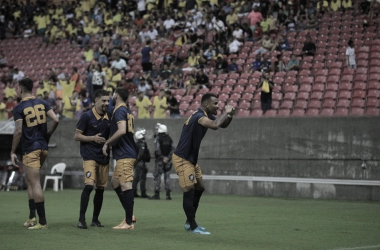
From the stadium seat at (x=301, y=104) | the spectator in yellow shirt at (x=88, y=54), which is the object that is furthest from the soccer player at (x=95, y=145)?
the spectator in yellow shirt at (x=88, y=54)

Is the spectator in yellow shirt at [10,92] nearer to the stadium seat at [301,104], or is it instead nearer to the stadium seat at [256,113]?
the stadium seat at [256,113]

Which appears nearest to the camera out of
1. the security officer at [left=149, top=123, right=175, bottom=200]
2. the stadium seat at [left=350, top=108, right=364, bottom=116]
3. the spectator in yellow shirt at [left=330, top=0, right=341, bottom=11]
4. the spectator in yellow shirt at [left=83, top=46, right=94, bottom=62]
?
the security officer at [left=149, top=123, right=175, bottom=200]

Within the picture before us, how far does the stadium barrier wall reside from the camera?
18766 millimetres

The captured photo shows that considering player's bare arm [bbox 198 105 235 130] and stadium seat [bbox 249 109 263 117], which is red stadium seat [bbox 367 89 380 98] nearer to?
stadium seat [bbox 249 109 263 117]

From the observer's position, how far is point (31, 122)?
37.1ft

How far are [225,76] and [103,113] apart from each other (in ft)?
44.4

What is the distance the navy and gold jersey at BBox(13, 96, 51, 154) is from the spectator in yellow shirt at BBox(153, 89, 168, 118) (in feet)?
39.4

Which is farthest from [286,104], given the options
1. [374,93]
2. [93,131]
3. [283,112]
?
[93,131]

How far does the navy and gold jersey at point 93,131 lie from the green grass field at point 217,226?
3.69 ft

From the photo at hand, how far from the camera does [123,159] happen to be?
11383mm

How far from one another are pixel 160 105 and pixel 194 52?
404 cm

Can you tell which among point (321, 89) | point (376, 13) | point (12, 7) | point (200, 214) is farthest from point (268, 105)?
point (12, 7)

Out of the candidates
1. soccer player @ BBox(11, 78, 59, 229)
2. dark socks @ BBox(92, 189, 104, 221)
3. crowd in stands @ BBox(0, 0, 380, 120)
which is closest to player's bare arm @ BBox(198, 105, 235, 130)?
dark socks @ BBox(92, 189, 104, 221)

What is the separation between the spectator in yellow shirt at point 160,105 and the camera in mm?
23391
